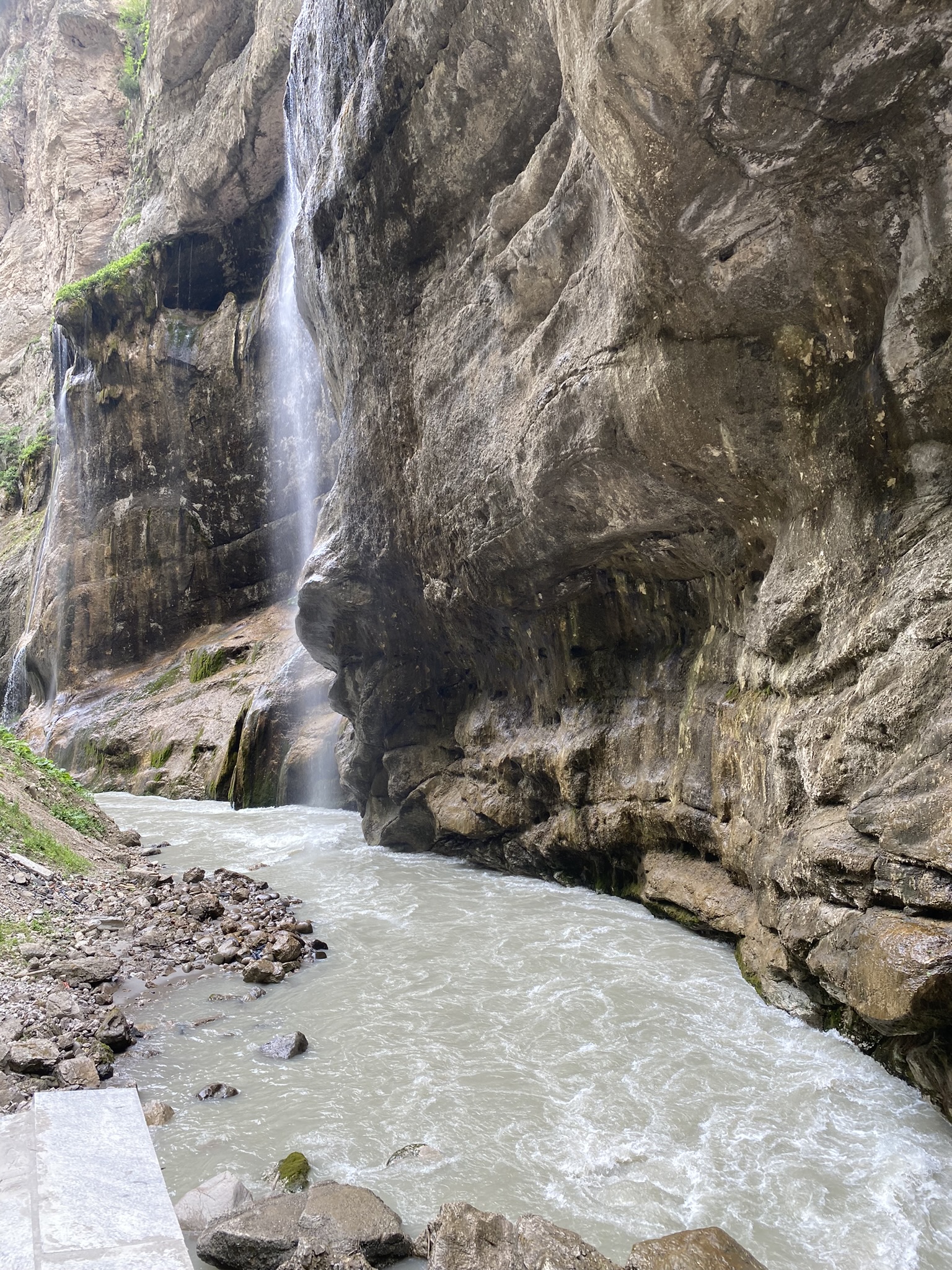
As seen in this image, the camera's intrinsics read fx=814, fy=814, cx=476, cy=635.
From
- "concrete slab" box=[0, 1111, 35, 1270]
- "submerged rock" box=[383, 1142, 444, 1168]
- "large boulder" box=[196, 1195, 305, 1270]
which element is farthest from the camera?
"submerged rock" box=[383, 1142, 444, 1168]

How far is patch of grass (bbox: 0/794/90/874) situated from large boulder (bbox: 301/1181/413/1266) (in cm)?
587

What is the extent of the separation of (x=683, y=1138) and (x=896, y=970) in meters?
1.21

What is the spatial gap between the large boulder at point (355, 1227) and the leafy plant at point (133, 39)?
36423 mm

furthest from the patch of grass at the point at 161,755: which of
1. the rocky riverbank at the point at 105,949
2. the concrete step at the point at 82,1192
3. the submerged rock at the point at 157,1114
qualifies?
the concrete step at the point at 82,1192

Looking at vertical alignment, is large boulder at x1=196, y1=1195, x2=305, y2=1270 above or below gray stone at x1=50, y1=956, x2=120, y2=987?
above

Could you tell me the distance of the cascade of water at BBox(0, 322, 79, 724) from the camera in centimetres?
2497

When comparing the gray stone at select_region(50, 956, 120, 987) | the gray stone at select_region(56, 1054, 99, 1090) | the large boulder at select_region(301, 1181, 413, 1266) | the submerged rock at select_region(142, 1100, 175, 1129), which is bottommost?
the gray stone at select_region(50, 956, 120, 987)

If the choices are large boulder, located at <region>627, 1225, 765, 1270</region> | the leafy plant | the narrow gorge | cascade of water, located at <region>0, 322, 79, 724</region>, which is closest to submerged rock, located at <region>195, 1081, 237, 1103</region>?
large boulder, located at <region>627, 1225, 765, 1270</region>

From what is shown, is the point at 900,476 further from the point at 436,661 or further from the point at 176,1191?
the point at 436,661

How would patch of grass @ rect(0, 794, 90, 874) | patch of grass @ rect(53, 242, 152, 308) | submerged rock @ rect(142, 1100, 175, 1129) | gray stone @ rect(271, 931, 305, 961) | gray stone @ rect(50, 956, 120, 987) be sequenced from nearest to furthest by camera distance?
submerged rock @ rect(142, 1100, 175, 1129) → gray stone @ rect(50, 956, 120, 987) → gray stone @ rect(271, 931, 305, 961) → patch of grass @ rect(0, 794, 90, 874) → patch of grass @ rect(53, 242, 152, 308)

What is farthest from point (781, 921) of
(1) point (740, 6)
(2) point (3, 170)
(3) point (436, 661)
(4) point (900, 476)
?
(2) point (3, 170)

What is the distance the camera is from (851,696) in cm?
466

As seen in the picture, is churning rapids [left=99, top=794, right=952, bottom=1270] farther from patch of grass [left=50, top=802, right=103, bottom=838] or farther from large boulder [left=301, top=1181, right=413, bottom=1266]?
patch of grass [left=50, top=802, right=103, bottom=838]

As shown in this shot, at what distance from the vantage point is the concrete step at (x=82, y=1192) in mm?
1912
